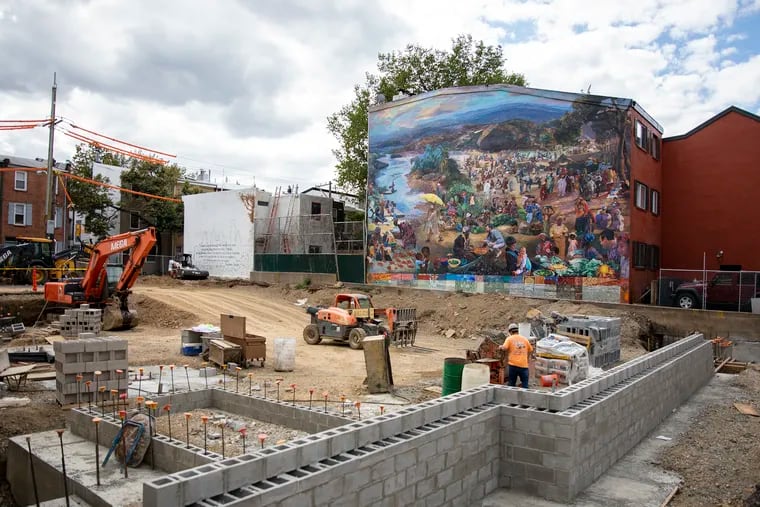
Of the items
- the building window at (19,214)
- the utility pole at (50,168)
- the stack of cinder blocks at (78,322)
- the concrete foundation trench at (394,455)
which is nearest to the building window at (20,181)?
the building window at (19,214)

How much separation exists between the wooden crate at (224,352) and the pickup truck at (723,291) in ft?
63.2

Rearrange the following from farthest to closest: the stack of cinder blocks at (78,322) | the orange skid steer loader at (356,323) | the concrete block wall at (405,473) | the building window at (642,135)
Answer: the building window at (642,135), the orange skid steer loader at (356,323), the stack of cinder blocks at (78,322), the concrete block wall at (405,473)

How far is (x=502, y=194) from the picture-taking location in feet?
92.8

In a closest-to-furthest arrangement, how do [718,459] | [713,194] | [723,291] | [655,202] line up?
1. [718,459]
2. [723,291]
3. [713,194]
4. [655,202]

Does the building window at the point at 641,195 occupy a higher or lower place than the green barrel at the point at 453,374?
higher

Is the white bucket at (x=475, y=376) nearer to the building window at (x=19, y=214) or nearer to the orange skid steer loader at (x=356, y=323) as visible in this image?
the orange skid steer loader at (x=356, y=323)

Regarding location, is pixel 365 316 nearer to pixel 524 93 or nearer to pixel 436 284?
pixel 436 284

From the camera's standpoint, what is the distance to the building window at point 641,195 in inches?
1051

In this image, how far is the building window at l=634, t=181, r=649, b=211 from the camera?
26.7 m

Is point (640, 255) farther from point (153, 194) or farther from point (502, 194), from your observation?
point (153, 194)

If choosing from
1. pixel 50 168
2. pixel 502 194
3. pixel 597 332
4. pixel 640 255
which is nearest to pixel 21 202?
pixel 50 168

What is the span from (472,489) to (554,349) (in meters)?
5.56

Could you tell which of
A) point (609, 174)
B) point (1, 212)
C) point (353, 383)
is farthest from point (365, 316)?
point (1, 212)

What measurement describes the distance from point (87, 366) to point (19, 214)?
38.5m
